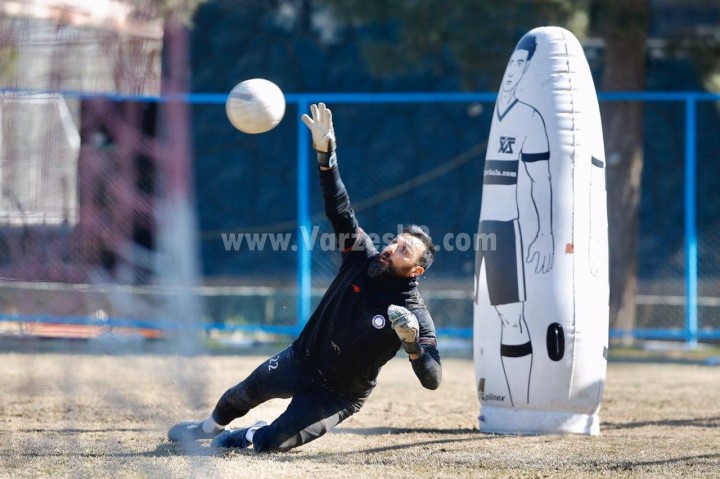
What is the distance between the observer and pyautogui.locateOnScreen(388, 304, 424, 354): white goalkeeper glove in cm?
577

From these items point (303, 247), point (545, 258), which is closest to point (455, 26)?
point (303, 247)

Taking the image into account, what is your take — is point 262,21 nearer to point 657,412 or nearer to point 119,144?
point 657,412

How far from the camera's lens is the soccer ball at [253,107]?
678 centimetres

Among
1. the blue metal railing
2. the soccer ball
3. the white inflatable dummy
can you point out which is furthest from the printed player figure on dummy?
the blue metal railing

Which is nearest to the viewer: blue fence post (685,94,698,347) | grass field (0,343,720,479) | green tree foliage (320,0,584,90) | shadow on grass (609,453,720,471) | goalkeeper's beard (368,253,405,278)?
grass field (0,343,720,479)

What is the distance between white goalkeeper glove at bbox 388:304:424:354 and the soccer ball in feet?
5.52

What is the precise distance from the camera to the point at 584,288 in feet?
23.3

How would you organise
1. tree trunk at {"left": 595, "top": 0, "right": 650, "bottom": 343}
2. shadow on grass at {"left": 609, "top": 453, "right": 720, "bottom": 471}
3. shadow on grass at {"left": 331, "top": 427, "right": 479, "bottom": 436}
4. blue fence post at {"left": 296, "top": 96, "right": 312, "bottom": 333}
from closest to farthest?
1. shadow on grass at {"left": 609, "top": 453, "right": 720, "bottom": 471}
2. shadow on grass at {"left": 331, "top": 427, "right": 479, "bottom": 436}
3. blue fence post at {"left": 296, "top": 96, "right": 312, "bottom": 333}
4. tree trunk at {"left": 595, "top": 0, "right": 650, "bottom": 343}

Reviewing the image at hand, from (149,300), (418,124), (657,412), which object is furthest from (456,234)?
(657,412)

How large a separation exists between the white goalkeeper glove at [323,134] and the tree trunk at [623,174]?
6975 mm

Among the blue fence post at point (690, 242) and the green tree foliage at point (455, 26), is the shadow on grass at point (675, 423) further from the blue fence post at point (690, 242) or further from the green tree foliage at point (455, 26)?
the green tree foliage at point (455, 26)

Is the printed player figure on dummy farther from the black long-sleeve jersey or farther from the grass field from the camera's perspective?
the black long-sleeve jersey

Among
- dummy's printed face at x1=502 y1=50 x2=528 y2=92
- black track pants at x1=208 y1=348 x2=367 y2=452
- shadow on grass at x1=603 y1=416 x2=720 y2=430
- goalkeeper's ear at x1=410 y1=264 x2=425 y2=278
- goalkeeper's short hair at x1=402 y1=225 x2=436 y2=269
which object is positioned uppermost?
dummy's printed face at x1=502 y1=50 x2=528 y2=92

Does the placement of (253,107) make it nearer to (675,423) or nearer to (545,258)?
(545,258)
